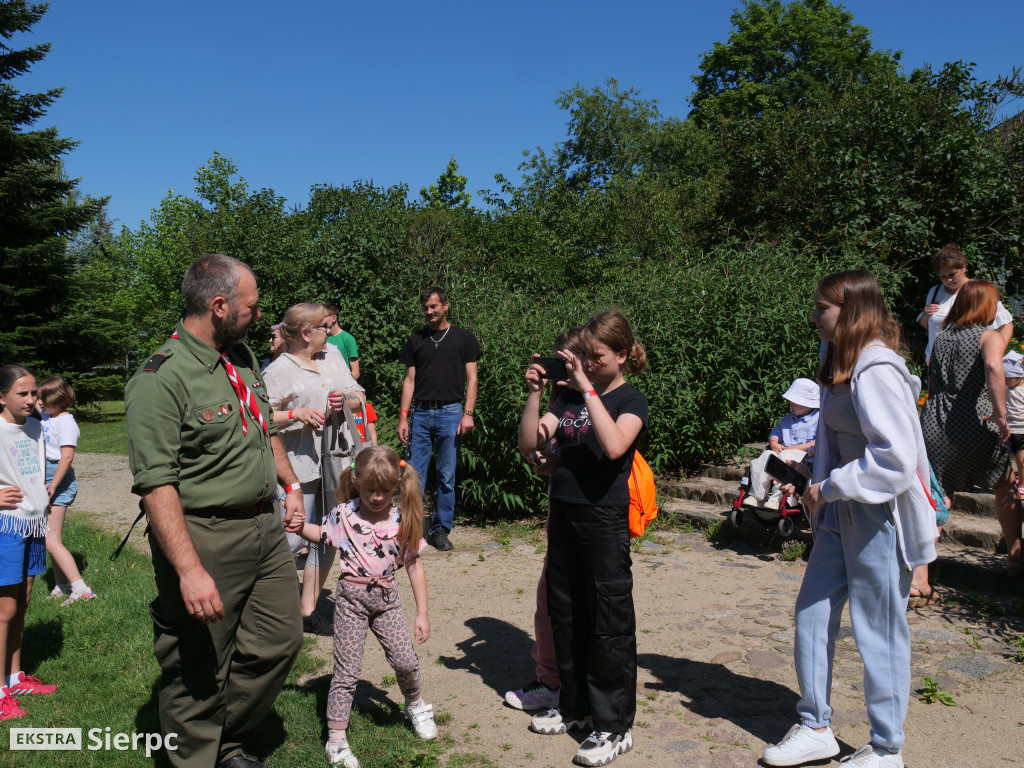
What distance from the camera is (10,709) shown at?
4.01 m

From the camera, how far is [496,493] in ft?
25.1

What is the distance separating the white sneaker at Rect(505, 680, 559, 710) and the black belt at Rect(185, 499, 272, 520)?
5.29 feet

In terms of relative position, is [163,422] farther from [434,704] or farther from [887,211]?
[887,211]

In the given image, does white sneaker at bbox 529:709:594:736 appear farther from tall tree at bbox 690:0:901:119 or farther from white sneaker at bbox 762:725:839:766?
tall tree at bbox 690:0:901:119

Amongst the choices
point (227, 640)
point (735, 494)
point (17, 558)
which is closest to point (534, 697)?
point (227, 640)

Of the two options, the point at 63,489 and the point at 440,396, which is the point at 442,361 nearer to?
the point at 440,396

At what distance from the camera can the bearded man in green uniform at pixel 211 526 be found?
2891mm

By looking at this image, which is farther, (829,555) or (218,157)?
(218,157)

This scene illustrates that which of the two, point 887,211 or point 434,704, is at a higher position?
point 887,211

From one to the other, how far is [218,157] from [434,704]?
29991 millimetres

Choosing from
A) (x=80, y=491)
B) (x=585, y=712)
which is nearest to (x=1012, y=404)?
(x=585, y=712)

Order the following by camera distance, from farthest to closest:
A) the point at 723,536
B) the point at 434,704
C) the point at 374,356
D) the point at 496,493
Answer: the point at 374,356, the point at 496,493, the point at 723,536, the point at 434,704

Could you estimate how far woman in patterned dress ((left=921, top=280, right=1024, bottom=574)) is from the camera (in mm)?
5016

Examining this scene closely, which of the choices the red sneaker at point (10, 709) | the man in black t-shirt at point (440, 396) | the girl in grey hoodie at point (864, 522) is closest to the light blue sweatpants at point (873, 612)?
the girl in grey hoodie at point (864, 522)
